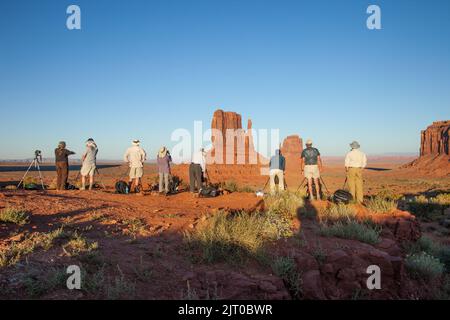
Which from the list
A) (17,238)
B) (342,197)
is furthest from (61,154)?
(342,197)

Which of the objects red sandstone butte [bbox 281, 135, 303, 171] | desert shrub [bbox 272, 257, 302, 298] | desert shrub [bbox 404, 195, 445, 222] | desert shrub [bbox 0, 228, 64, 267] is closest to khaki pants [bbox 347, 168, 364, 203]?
desert shrub [bbox 404, 195, 445, 222]

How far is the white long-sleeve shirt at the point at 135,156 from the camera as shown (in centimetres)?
1343

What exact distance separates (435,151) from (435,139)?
3887 mm

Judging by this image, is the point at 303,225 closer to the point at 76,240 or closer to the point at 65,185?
the point at 76,240

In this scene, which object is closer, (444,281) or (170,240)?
(170,240)

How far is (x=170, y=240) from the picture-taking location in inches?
258

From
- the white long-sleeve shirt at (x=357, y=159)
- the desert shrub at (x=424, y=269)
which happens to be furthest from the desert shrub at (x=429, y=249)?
the white long-sleeve shirt at (x=357, y=159)

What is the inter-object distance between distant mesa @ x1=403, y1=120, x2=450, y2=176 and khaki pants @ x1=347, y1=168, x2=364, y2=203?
58924 millimetres

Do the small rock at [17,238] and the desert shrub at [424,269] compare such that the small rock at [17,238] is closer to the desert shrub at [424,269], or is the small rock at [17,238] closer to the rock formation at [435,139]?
the desert shrub at [424,269]

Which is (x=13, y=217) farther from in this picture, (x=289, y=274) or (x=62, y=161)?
(x=62, y=161)

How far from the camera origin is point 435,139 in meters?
83.3
